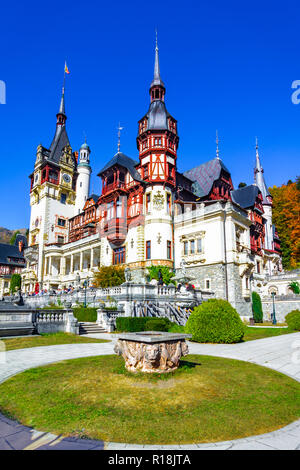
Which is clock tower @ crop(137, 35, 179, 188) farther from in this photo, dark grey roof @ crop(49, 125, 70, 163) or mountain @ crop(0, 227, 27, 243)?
mountain @ crop(0, 227, 27, 243)

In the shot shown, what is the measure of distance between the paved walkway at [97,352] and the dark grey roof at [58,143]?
5506cm

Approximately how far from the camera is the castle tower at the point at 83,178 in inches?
2450

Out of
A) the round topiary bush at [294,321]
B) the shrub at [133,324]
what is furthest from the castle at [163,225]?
the shrub at [133,324]

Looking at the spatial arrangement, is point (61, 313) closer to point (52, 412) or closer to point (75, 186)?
point (52, 412)

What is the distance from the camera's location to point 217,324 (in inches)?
623

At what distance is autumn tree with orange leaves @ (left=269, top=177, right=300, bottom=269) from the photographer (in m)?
49.5

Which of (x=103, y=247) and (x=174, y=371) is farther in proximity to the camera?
(x=103, y=247)

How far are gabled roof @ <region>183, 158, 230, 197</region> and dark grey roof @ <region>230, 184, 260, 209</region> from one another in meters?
4.67

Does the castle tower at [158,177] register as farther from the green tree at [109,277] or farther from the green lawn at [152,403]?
the green lawn at [152,403]

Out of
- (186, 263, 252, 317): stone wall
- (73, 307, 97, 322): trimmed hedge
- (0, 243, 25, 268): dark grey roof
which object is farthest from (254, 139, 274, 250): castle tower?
(0, 243, 25, 268): dark grey roof

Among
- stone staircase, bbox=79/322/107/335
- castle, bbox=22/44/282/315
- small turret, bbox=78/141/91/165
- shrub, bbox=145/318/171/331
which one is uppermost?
small turret, bbox=78/141/91/165

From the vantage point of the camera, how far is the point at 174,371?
8117 millimetres
